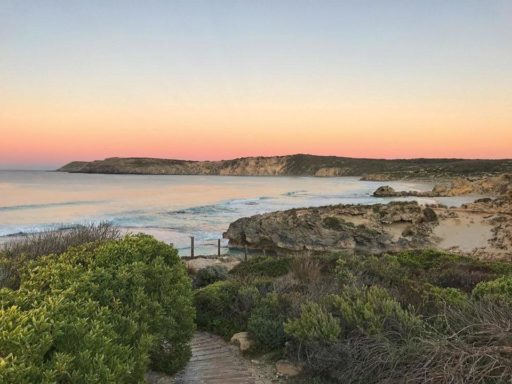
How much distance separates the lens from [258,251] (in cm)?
3039

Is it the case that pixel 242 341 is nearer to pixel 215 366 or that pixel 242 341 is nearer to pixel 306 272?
pixel 215 366

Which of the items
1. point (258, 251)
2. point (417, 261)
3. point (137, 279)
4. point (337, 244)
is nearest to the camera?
point (137, 279)

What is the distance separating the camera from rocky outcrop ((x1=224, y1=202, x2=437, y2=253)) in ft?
93.2

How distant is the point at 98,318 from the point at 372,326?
340 cm

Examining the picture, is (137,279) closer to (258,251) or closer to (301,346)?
(301,346)

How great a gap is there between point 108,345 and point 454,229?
95.3 feet

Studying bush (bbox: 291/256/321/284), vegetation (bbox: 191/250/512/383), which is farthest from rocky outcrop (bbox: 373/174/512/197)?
vegetation (bbox: 191/250/512/383)

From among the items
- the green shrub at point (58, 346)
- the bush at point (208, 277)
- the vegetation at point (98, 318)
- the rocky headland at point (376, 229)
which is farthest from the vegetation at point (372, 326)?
the rocky headland at point (376, 229)

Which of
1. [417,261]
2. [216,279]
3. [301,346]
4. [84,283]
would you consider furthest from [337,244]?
[84,283]

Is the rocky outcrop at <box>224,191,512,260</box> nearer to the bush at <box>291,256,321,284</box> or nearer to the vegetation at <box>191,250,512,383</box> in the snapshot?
the bush at <box>291,256,321,284</box>

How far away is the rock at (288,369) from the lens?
6.14m

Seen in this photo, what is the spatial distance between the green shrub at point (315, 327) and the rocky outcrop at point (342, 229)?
2200cm

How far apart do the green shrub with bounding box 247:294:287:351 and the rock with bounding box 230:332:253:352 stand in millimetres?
101

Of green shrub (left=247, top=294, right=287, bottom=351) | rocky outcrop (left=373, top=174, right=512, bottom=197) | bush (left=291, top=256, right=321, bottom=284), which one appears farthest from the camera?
rocky outcrop (left=373, top=174, right=512, bottom=197)
